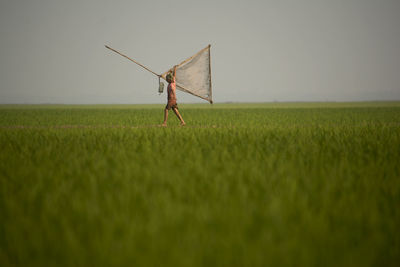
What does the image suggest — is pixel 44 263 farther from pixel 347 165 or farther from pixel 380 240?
pixel 347 165

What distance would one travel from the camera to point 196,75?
360 inches

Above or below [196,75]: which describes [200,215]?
below

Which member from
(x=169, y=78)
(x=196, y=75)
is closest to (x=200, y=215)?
(x=196, y=75)

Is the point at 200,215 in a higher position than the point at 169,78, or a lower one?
lower

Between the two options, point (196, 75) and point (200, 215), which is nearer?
point (200, 215)

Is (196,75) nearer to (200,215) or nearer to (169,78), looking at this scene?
(169,78)

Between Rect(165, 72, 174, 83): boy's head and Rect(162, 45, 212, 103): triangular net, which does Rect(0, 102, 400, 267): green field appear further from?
Rect(165, 72, 174, 83): boy's head

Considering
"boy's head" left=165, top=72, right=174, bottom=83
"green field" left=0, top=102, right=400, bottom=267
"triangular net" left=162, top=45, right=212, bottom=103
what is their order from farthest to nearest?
"boy's head" left=165, top=72, right=174, bottom=83 → "triangular net" left=162, top=45, right=212, bottom=103 → "green field" left=0, top=102, right=400, bottom=267

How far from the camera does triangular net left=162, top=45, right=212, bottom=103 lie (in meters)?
9.03

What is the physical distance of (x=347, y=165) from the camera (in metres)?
3.89

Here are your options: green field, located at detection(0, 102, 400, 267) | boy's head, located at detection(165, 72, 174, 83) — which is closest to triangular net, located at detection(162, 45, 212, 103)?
boy's head, located at detection(165, 72, 174, 83)

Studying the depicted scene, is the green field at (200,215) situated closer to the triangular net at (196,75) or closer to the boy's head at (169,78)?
the triangular net at (196,75)

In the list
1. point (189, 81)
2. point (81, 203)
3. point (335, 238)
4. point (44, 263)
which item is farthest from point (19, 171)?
point (189, 81)

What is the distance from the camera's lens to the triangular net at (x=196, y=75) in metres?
9.03
